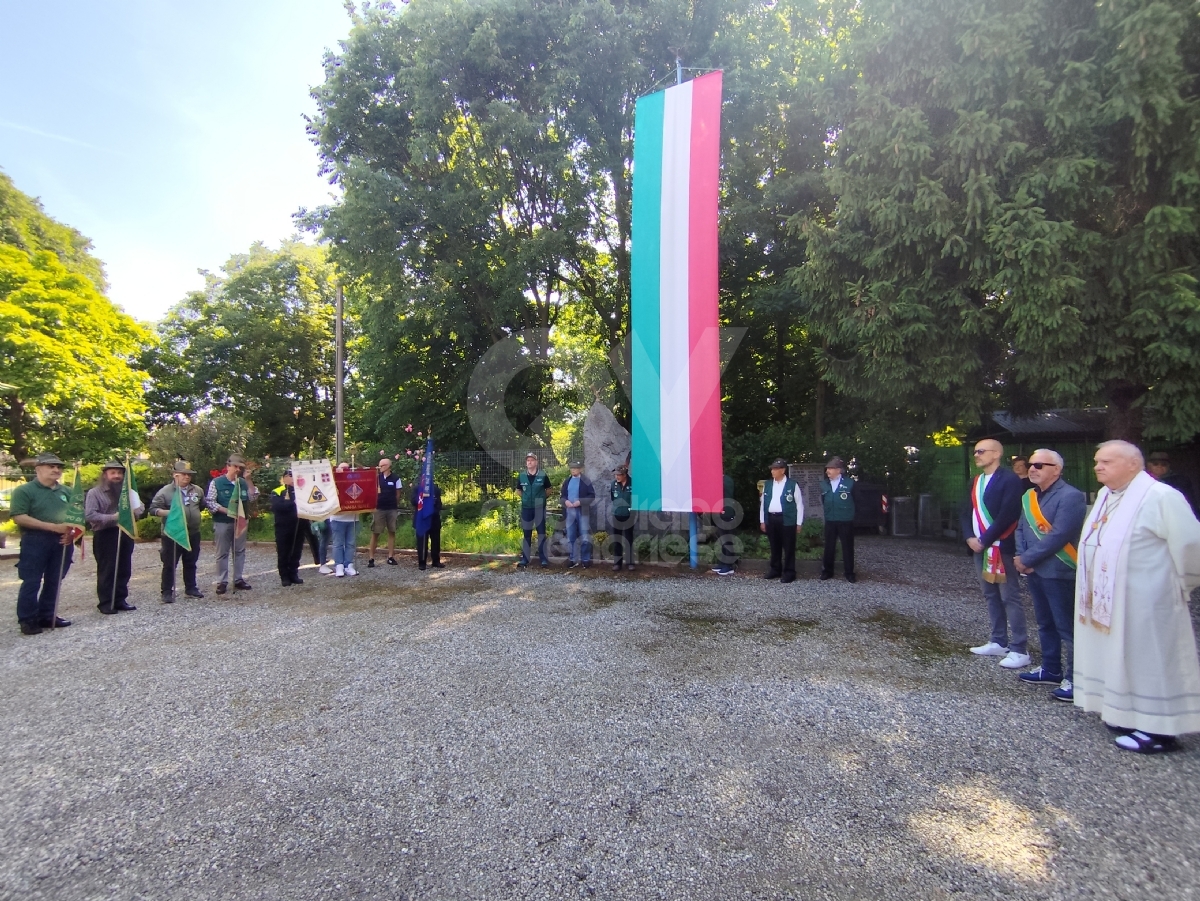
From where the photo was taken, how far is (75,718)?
3.98 meters

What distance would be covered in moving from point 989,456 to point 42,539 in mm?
8749

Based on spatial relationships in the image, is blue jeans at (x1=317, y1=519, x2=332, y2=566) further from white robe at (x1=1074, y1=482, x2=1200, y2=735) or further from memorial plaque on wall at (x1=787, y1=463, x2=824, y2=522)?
white robe at (x1=1074, y1=482, x2=1200, y2=735)

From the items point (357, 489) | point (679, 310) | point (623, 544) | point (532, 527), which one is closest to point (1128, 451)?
point (679, 310)

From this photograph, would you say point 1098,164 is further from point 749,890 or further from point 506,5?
point 506,5

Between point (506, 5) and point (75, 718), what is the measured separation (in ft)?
45.3

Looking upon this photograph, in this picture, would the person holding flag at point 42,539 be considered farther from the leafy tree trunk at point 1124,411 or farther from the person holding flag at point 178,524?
the leafy tree trunk at point 1124,411

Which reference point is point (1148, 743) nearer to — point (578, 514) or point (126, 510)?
point (578, 514)


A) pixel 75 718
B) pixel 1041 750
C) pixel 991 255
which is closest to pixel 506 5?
pixel 991 255

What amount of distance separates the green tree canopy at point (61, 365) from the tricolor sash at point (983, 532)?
723 inches

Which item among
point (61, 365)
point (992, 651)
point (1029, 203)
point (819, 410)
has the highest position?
point (1029, 203)

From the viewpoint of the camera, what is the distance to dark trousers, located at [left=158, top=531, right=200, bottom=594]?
7453 millimetres

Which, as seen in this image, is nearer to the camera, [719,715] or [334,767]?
[334,767]

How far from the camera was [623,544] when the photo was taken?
9.11 metres

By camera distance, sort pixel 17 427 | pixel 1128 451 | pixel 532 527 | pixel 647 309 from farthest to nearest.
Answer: pixel 17 427 → pixel 532 527 → pixel 647 309 → pixel 1128 451
